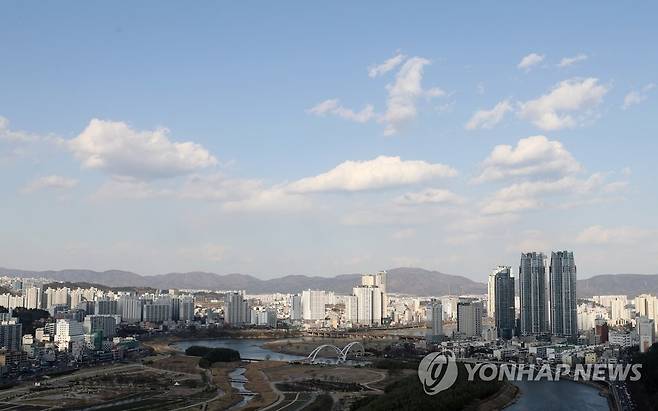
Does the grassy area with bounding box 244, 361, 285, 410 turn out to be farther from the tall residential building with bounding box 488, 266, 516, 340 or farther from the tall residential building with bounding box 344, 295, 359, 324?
the tall residential building with bounding box 344, 295, 359, 324

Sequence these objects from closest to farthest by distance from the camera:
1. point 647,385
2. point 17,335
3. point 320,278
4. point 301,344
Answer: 1. point 647,385
2. point 17,335
3. point 301,344
4. point 320,278

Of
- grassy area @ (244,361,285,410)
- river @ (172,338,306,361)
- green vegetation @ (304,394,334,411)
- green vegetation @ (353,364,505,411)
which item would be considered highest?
green vegetation @ (353,364,505,411)

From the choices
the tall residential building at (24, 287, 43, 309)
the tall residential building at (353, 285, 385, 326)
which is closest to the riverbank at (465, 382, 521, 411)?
the tall residential building at (353, 285, 385, 326)

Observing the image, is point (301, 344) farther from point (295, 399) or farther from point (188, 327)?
point (295, 399)

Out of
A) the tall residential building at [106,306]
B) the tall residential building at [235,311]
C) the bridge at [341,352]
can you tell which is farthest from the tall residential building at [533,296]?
the tall residential building at [106,306]

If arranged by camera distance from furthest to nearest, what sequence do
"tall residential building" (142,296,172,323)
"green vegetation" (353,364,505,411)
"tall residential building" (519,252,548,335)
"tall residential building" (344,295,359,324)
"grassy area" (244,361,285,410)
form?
"tall residential building" (344,295,359,324), "tall residential building" (142,296,172,323), "tall residential building" (519,252,548,335), "grassy area" (244,361,285,410), "green vegetation" (353,364,505,411)

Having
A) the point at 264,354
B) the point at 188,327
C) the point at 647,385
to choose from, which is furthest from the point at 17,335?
the point at 647,385

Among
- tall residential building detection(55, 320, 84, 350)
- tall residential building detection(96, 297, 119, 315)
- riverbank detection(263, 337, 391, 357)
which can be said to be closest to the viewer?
tall residential building detection(55, 320, 84, 350)
